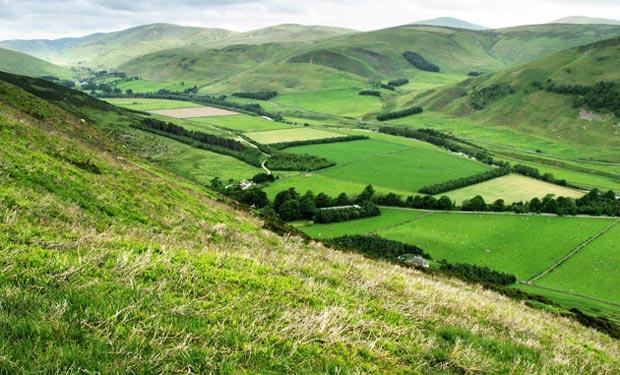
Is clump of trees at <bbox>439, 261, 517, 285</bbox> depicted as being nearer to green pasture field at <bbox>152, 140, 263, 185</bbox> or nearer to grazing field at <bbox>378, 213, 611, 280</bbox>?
grazing field at <bbox>378, 213, 611, 280</bbox>

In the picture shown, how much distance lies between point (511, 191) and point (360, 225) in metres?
61.3

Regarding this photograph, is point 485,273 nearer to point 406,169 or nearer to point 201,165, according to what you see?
point 406,169

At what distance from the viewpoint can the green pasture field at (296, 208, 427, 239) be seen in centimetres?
9538

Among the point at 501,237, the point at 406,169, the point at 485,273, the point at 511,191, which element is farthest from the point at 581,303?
the point at 406,169

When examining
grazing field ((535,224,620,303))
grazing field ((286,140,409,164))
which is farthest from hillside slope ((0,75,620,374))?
grazing field ((286,140,409,164))

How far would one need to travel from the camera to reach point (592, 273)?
7694 cm

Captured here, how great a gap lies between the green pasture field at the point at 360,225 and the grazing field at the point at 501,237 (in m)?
3.71

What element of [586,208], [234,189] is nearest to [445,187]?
[586,208]

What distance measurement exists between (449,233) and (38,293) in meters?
96.9

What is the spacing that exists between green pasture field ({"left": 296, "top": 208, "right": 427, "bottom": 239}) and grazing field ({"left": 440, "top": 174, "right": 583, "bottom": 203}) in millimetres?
23593

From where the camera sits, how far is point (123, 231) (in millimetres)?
19062

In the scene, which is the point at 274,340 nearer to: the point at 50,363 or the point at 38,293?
the point at 50,363

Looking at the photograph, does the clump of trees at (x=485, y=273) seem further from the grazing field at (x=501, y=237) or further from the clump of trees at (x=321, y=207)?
the clump of trees at (x=321, y=207)

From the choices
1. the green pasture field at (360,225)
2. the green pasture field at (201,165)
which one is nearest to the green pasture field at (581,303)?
the green pasture field at (360,225)
